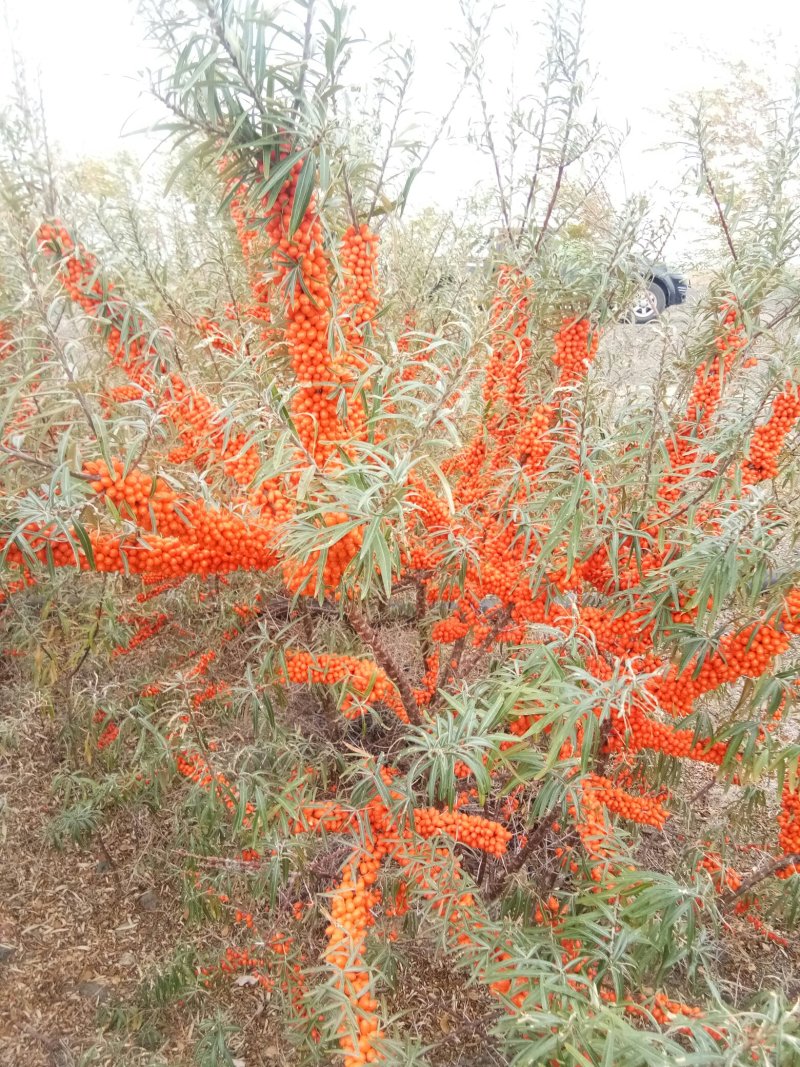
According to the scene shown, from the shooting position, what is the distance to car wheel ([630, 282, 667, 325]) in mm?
2123

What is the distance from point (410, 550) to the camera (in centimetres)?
215

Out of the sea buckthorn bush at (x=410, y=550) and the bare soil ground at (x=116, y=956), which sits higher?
the sea buckthorn bush at (x=410, y=550)

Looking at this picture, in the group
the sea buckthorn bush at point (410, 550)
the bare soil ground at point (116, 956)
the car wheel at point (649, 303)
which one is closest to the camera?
the sea buckthorn bush at point (410, 550)

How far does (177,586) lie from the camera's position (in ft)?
12.0

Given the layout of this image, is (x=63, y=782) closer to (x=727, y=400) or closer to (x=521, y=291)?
(x=521, y=291)

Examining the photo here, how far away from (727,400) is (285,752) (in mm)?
2323

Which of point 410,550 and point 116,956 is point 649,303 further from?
point 116,956

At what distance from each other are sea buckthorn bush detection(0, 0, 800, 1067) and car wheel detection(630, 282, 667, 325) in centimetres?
10

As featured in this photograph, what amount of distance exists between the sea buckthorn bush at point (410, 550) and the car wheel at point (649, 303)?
4.1 inches

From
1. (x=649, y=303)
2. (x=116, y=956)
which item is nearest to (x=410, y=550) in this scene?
(x=649, y=303)

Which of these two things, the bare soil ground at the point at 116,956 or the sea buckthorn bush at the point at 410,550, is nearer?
the sea buckthorn bush at the point at 410,550

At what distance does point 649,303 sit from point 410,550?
1.44m

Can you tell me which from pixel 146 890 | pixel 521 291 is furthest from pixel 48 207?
pixel 146 890

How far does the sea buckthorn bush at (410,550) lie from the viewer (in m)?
1.48
